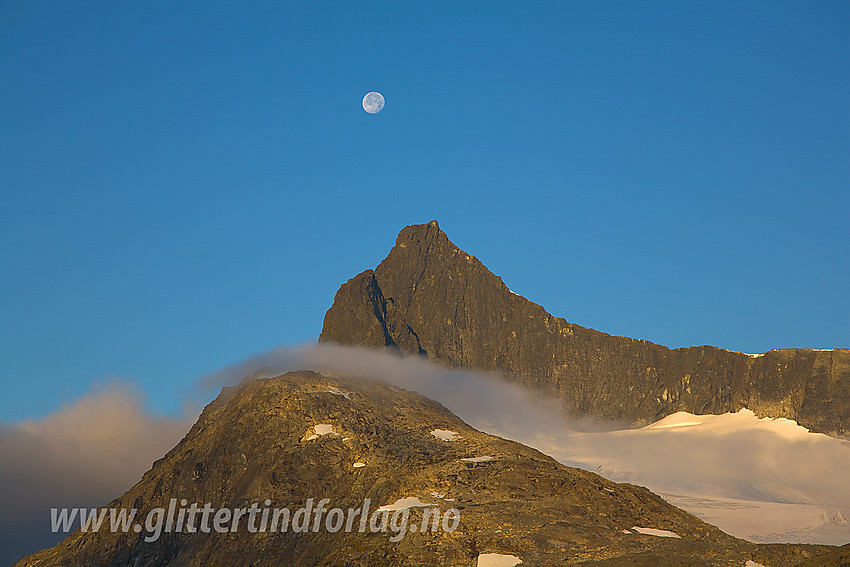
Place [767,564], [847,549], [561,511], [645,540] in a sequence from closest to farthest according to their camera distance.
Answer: [847,549] < [767,564] < [645,540] < [561,511]

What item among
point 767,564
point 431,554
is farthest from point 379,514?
point 767,564

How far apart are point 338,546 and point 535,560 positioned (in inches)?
1681

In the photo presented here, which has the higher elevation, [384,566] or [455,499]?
[455,499]

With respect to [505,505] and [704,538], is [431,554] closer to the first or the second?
[505,505]

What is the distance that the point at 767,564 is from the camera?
147000 millimetres

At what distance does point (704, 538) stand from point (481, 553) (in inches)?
1616

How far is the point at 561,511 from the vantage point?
194 m

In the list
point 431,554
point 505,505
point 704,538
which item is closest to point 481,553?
point 431,554

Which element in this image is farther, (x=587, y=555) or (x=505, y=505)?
(x=505, y=505)

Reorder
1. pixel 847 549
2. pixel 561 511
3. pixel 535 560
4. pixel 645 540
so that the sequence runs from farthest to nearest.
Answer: pixel 561 511
pixel 645 540
pixel 535 560
pixel 847 549

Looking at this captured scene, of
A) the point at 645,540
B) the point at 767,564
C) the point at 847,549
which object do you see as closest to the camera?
the point at 847,549

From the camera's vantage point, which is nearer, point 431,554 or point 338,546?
point 431,554

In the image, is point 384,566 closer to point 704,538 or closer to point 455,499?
point 455,499

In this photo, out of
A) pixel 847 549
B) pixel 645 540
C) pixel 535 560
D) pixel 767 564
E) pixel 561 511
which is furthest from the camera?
pixel 561 511
